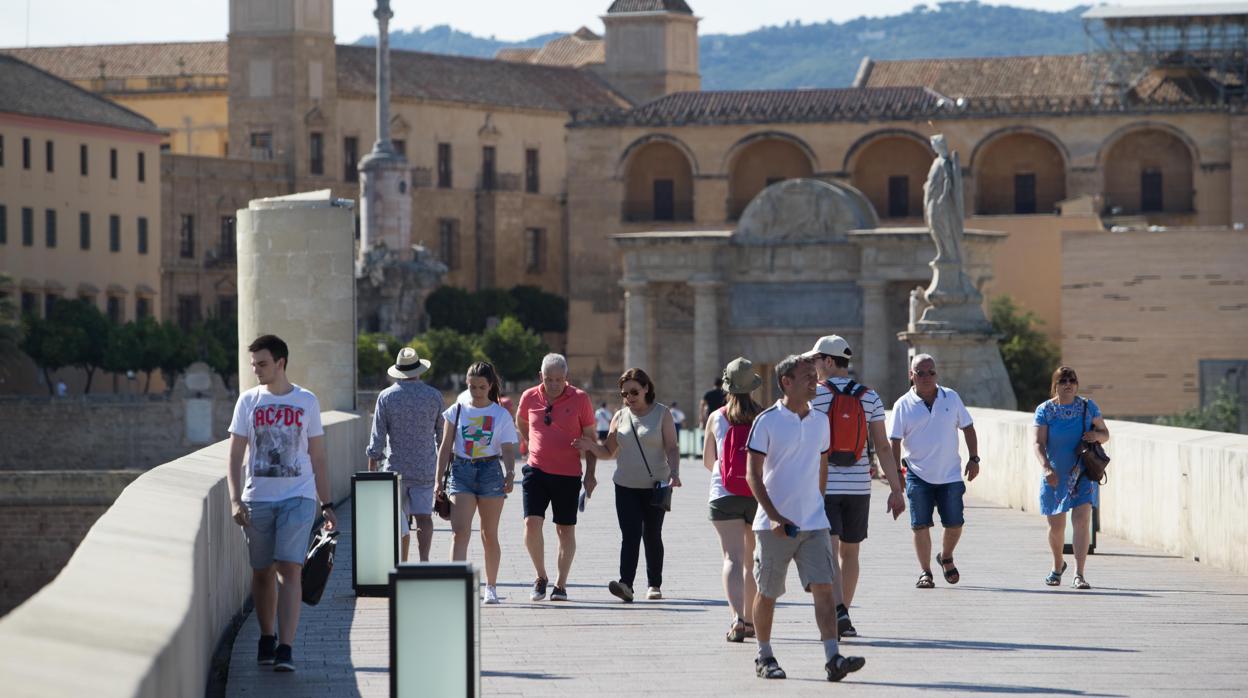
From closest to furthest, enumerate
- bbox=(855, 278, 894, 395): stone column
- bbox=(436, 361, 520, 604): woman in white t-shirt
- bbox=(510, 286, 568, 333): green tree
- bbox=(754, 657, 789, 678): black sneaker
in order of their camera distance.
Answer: bbox=(754, 657, 789, 678): black sneaker < bbox=(436, 361, 520, 604): woman in white t-shirt < bbox=(855, 278, 894, 395): stone column < bbox=(510, 286, 568, 333): green tree

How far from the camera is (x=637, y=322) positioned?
5394cm

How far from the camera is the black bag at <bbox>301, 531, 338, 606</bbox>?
1140 centimetres

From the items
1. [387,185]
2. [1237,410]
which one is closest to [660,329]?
[1237,410]

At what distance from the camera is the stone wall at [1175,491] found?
49.8 ft

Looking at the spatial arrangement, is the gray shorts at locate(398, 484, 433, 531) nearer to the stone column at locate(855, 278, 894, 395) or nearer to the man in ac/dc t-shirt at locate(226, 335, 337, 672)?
the man in ac/dc t-shirt at locate(226, 335, 337, 672)

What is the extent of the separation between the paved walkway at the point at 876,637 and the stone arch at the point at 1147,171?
64941 mm

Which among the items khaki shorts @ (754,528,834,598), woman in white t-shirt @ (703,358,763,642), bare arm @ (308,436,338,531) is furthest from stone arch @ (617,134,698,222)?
khaki shorts @ (754,528,834,598)

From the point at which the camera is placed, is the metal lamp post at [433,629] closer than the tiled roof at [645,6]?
Yes

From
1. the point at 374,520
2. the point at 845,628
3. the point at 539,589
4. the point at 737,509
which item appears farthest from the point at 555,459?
the point at 845,628

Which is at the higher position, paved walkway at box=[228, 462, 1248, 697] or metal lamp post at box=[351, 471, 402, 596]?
metal lamp post at box=[351, 471, 402, 596]

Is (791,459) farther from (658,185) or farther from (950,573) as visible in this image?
(658,185)

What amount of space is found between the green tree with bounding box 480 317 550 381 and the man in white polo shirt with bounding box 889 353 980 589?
59377 mm

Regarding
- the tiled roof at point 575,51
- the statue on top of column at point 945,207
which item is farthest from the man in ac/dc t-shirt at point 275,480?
the tiled roof at point 575,51

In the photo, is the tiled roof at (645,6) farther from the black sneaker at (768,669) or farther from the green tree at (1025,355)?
the black sneaker at (768,669)
